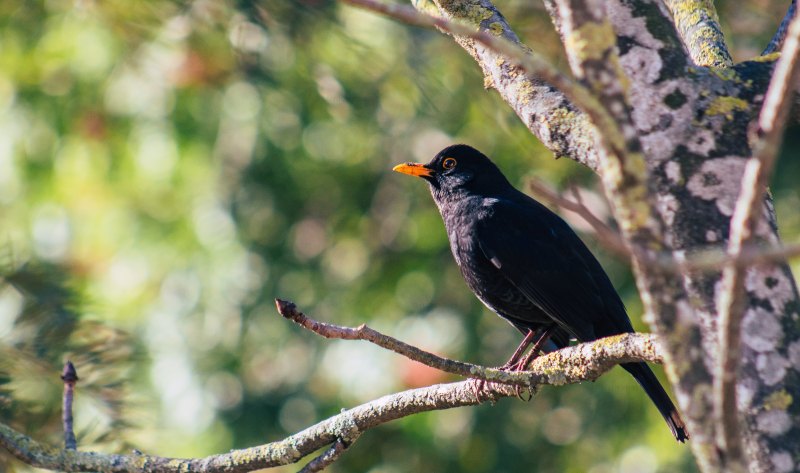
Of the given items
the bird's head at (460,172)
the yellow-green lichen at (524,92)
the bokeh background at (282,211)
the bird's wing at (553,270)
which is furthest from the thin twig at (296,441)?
the bokeh background at (282,211)

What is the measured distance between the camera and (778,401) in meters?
1.90

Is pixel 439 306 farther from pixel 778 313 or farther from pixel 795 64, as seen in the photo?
pixel 795 64

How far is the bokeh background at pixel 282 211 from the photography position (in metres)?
5.81

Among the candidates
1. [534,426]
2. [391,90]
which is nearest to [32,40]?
[391,90]

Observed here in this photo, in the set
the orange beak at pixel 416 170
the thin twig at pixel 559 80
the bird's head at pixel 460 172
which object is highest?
the orange beak at pixel 416 170

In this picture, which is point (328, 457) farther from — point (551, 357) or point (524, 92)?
point (524, 92)

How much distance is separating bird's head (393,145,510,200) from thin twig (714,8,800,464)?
3.34m

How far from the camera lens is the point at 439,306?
21.5ft

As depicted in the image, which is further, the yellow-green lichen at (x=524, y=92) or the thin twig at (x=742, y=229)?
the yellow-green lichen at (x=524, y=92)

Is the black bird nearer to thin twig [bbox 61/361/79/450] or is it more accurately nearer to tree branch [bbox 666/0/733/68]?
tree branch [bbox 666/0/733/68]

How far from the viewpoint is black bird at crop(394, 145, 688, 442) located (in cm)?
402

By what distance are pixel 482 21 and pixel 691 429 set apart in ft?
5.75

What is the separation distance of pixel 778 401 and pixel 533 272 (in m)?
2.22

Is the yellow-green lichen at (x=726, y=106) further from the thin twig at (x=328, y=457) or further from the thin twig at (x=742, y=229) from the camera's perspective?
the thin twig at (x=328, y=457)
